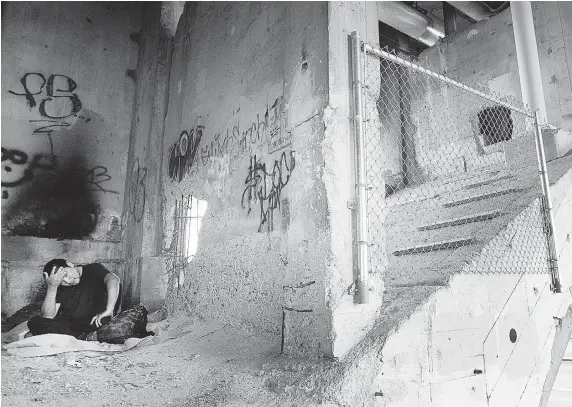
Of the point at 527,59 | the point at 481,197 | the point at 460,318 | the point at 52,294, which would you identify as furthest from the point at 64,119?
the point at 527,59

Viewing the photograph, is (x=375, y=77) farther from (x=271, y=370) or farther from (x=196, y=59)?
(x=196, y=59)

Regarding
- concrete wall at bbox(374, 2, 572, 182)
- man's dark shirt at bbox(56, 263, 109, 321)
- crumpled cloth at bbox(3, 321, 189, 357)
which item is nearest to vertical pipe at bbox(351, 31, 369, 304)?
crumpled cloth at bbox(3, 321, 189, 357)

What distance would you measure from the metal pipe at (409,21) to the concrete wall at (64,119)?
203 inches

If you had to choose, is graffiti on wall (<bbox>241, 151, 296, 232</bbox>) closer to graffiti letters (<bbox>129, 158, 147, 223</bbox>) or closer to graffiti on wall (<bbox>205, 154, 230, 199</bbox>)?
graffiti on wall (<bbox>205, 154, 230, 199</bbox>)

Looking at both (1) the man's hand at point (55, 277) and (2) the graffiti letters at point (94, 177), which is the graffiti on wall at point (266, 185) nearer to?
(1) the man's hand at point (55, 277)

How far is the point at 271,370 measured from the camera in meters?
2.71

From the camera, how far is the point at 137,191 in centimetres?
632

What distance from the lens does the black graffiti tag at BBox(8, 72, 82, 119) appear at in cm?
632

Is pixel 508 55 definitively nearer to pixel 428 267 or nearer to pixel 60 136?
pixel 428 267

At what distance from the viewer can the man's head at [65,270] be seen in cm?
453

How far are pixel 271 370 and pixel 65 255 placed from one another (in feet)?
15.6

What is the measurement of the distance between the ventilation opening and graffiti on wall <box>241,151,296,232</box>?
17.9ft

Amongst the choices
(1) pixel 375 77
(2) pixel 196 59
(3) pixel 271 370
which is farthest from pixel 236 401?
(2) pixel 196 59

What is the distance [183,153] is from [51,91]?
110 inches
